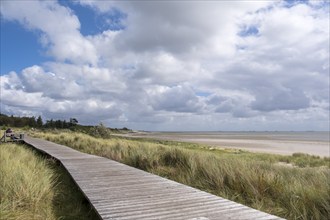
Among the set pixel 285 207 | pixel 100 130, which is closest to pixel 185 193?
pixel 285 207

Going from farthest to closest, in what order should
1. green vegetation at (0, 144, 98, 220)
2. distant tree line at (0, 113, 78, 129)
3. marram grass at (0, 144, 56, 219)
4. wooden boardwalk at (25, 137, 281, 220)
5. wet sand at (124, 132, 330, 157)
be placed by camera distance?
1. distant tree line at (0, 113, 78, 129)
2. wet sand at (124, 132, 330, 157)
3. green vegetation at (0, 144, 98, 220)
4. marram grass at (0, 144, 56, 219)
5. wooden boardwalk at (25, 137, 281, 220)

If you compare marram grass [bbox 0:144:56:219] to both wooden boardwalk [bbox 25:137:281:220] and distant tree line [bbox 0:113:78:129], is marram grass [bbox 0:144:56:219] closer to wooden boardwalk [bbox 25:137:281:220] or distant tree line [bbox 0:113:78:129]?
wooden boardwalk [bbox 25:137:281:220]

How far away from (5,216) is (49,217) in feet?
2.87

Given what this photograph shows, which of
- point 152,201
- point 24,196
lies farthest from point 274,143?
point 24,196

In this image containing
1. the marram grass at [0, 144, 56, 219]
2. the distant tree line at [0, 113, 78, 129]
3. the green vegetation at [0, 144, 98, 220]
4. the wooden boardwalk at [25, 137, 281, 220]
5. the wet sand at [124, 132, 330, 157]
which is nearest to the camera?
the wooden boardwalk at [25, 137, 281, 220]

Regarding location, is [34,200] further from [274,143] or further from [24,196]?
[274,143]

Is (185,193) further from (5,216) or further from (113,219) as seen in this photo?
(5,216)

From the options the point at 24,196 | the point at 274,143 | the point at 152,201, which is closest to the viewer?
the point at 152,201

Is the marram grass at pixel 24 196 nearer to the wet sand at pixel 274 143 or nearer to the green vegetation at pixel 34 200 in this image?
the green vegetation at pixel 34 200

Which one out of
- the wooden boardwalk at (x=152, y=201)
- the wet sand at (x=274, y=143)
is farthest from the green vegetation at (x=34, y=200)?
the wet sand at (x=274, y=143)

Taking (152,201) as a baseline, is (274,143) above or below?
below

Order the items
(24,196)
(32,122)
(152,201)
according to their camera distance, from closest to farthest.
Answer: (152,201) < (24,196) < (32,122)

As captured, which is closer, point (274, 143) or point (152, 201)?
point (152, 201)

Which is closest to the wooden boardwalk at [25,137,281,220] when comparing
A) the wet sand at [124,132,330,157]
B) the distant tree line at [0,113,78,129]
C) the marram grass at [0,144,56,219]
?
the marram grass at [0,144,56,219]
